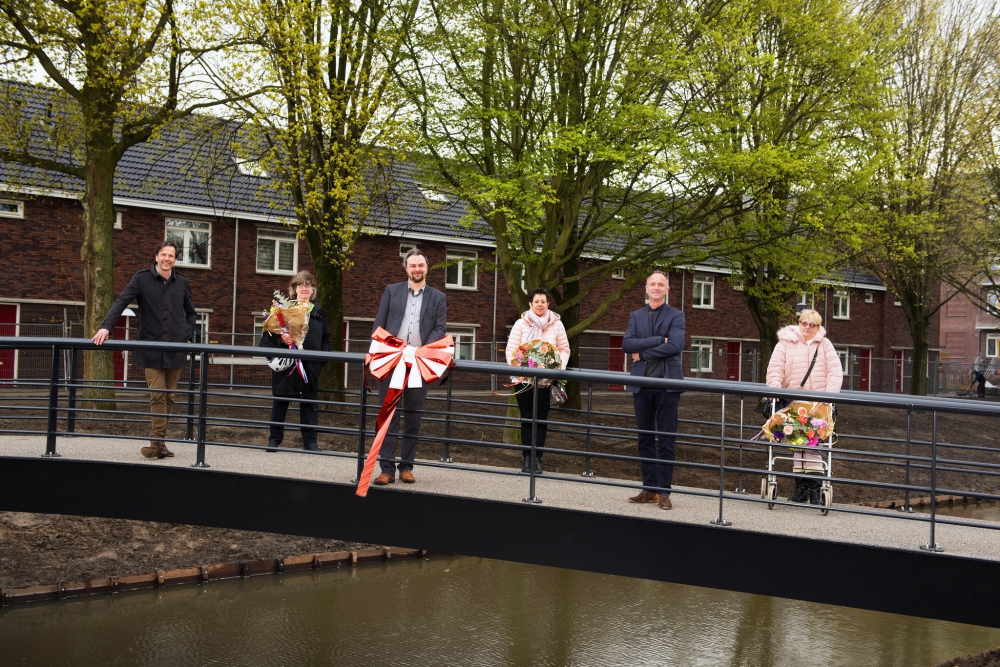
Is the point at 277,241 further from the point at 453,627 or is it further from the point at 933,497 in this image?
the point at 933,497

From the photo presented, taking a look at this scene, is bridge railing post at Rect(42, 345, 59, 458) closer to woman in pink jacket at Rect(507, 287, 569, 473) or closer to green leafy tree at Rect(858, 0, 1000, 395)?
woman in pink jacket at Rect(507, 287, 569, 473)

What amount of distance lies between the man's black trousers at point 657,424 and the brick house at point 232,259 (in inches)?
491

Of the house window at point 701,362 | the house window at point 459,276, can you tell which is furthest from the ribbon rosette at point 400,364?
the house window at point 459,276

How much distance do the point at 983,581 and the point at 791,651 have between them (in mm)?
5507

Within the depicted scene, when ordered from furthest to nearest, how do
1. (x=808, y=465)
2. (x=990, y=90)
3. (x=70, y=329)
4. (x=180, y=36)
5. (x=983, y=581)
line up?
(x=990, y=90) < (x=70, y=329) < (x=180, y=36) < (x=808, y=465) < (x=983, y=581)

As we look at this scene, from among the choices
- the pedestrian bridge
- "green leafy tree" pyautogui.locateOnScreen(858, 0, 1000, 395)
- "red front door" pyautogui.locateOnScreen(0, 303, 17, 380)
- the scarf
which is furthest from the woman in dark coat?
"green leafy tree" pyautogui.locateOnScreen(858, 0, 1000, 395)

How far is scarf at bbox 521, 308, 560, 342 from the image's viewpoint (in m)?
8.73

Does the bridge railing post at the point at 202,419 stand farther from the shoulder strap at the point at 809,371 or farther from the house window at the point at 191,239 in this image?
the house window at the point at 191,239

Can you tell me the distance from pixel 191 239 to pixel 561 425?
2399cm

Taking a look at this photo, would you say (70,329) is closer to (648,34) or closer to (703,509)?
(648,34)

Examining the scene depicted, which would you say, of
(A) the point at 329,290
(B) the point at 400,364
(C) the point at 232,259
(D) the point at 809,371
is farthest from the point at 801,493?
(C) the point at 232,259

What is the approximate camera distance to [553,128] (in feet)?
53.0

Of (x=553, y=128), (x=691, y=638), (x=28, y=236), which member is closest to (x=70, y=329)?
(x=28, y=236)

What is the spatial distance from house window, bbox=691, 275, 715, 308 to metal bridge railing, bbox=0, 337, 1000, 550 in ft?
35.4
